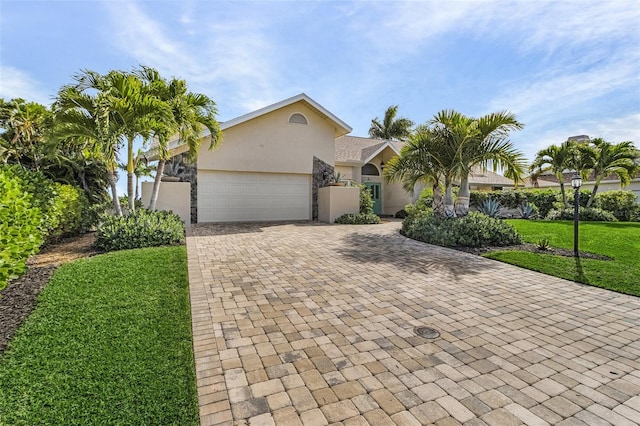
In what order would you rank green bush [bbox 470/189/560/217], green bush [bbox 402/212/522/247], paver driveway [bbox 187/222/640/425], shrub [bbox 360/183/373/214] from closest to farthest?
paver driveway [bbox 187/222/640/425], green bush [bbox 402/212/522/247], shrub [bbox 360/183/373/214], green bush [bbox 470/189/560/217]

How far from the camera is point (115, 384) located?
275 centimetres

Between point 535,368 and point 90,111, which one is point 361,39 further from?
point 535,368

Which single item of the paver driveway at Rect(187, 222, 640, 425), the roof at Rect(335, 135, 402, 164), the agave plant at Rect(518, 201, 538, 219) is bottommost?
the paver driveway at Rect(187, 222, 640, 425)

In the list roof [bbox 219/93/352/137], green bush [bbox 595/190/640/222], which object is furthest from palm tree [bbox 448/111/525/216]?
green bush [bbox 595/190/640/222]

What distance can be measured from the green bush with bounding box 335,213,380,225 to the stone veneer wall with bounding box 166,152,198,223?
6.47 m

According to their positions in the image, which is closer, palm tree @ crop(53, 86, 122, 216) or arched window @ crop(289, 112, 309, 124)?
palm tree @ crop(53, 86, 122, 216)

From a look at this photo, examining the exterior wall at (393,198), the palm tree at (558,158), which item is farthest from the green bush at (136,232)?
the palm tree at (558,158)

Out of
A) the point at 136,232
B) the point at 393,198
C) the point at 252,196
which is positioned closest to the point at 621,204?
the point at 393,198

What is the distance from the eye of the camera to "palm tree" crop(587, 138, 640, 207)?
17219 millimetres

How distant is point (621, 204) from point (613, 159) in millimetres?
2717

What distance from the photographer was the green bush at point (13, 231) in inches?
145

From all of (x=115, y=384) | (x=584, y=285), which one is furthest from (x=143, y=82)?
(x=584, y=285)

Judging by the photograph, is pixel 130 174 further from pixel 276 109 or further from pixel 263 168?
pixel 276 109

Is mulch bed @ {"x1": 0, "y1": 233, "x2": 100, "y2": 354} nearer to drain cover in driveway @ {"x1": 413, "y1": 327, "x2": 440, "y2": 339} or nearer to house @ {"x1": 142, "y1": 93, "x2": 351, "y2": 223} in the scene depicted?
drain cover in driveway @ {"x1": 413, "y1": 327, "x2": 440, "y2": 339}
